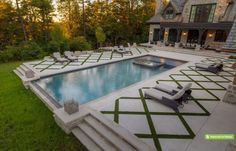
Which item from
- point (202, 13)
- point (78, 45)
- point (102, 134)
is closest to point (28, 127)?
point (102, 134)

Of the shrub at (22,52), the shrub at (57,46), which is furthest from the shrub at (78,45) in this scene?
the shrub at (22,52)

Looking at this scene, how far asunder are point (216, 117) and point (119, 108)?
11.8ft

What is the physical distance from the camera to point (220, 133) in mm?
4613

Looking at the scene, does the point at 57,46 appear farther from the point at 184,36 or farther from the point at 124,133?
the point at 184,36

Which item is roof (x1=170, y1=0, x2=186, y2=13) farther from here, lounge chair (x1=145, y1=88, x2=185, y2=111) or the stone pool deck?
lounge chair (x1=145, y1=88, x2=185, y2=111)

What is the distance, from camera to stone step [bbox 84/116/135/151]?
13.3 ft

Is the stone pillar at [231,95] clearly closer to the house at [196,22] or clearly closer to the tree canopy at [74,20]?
the house at [196,22]

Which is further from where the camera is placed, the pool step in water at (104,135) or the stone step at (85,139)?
the stone step at (85,139)

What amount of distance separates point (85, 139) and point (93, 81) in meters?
5.43

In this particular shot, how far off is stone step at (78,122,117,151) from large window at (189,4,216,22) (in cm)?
2129

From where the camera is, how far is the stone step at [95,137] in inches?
163

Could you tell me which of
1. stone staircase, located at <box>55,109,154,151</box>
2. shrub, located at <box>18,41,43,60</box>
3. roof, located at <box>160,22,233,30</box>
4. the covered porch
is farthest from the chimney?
stone staircase, located at <box>55,109,154,151</box>

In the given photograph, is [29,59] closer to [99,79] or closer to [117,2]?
[99,79]

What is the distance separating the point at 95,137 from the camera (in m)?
4.46
